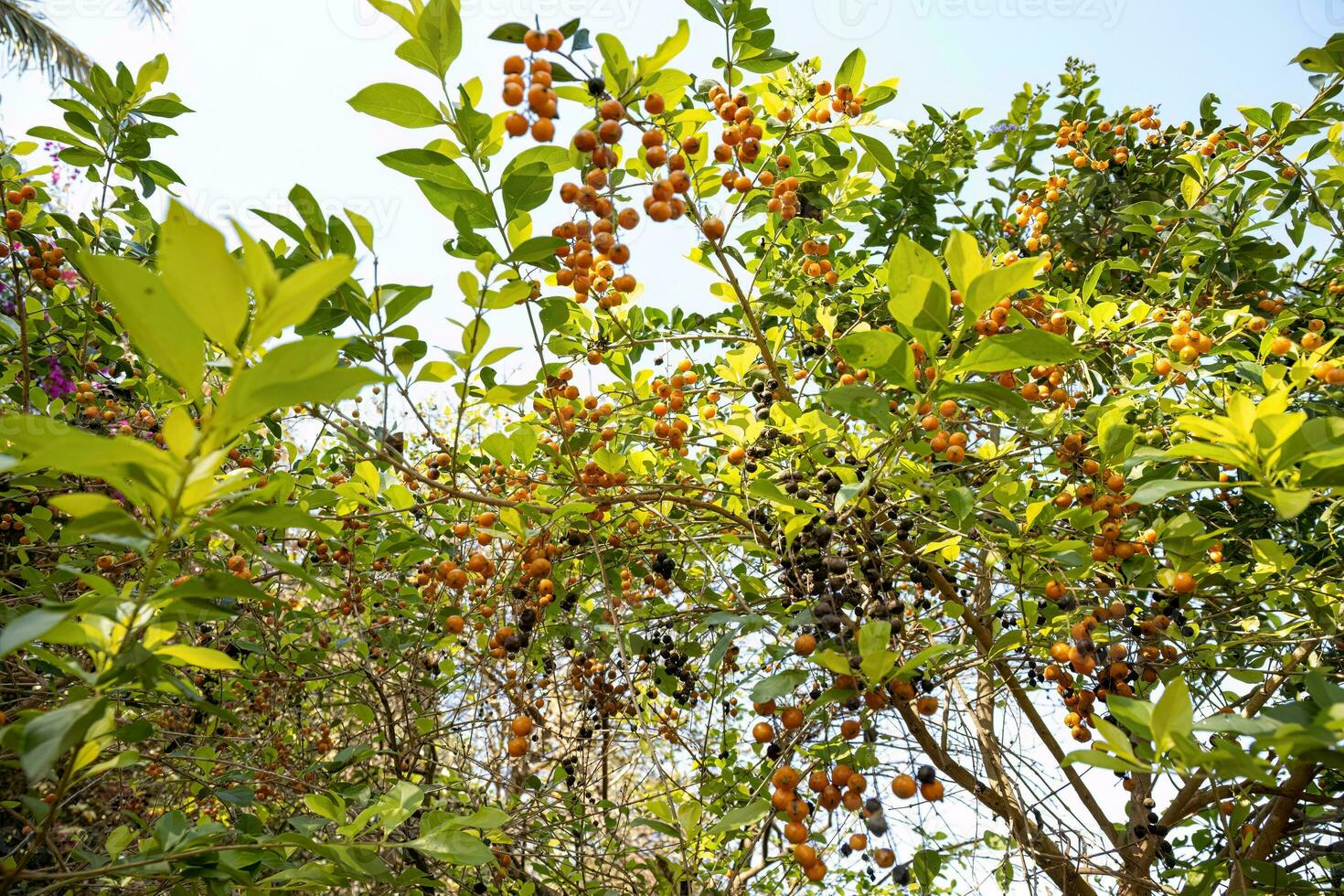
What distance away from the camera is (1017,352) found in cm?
122

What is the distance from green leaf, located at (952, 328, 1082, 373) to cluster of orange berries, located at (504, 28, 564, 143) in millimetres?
801

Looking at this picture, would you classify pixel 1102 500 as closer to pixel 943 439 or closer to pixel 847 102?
pixel 943 439

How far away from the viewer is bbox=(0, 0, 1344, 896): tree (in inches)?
41.4

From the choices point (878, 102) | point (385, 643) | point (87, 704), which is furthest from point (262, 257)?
point (385, 643)

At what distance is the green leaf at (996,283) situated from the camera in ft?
3.76

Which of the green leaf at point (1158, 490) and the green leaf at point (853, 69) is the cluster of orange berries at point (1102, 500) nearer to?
the green leaf at point (1158, 490)

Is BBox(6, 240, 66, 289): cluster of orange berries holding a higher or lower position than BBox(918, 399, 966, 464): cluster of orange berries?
higher

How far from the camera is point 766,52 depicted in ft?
6.70

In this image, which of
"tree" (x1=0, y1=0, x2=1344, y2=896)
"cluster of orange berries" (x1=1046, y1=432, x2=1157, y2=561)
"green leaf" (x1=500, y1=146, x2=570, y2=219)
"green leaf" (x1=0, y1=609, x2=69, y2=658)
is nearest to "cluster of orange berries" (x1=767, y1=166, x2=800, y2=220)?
"tree" (x1=0, y1=0, x2=1344, y2=896)

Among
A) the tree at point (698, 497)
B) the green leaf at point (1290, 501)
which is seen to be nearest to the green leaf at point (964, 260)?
the tree at point (698, 497)

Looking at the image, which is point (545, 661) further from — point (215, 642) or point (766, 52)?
point (766, 52)

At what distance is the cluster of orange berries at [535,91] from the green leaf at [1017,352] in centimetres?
80

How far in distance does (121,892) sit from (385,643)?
94 cm

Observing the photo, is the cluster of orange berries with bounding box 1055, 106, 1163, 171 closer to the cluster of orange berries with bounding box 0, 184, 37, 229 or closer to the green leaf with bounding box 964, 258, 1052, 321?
the green leaf with bounding box 964, 258, 1052, 321
